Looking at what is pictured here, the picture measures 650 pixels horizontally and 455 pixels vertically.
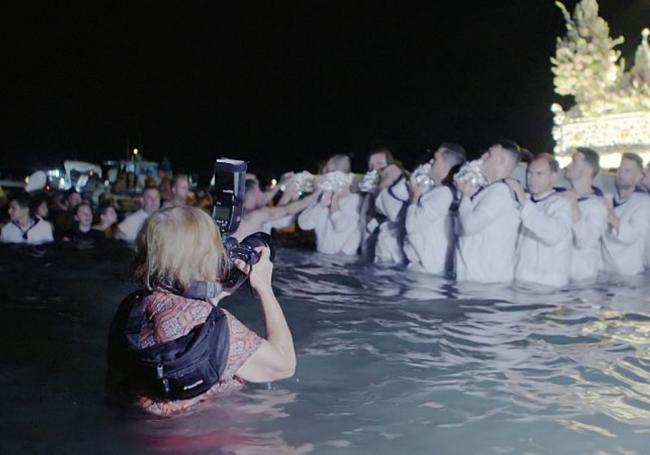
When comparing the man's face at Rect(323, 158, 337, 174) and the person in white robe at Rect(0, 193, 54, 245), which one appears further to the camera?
the person in white robe at Rect(0, 193, 54, 245)

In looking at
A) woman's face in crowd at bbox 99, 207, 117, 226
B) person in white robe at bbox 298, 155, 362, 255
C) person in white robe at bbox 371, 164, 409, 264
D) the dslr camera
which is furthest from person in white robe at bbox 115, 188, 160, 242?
the dslr camera

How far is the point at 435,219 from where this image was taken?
8742 mm

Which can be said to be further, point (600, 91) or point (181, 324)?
point (600, 91)

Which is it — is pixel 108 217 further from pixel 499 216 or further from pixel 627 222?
pixel 627 222

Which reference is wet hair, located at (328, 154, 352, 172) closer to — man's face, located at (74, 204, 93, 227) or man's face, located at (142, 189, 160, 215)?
man's face, located at (142, 189, 160, 215)

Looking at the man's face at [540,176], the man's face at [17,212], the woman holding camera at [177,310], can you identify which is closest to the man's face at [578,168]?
the man's face at [540,176]

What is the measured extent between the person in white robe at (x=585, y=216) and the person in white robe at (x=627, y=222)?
0.26 meters

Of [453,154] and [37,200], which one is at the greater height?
[453,154]

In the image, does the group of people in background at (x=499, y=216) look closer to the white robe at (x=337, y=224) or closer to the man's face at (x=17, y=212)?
the white robe at (x=337, y=224)

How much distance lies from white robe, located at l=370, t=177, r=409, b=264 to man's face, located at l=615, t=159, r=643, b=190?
276 centimetres

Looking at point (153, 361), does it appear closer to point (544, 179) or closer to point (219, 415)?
point (219, 415)

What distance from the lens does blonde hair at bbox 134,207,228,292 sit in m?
3.09

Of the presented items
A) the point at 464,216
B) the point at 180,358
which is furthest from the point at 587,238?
the point at 180,358

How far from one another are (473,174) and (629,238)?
259 centimetres
